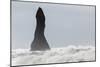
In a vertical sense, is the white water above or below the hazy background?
below

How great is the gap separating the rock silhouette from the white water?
0.06 meters

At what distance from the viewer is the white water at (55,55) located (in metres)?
2.57

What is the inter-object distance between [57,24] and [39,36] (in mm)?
283

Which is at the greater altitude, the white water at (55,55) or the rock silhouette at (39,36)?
the rock silhouette at (39,36)

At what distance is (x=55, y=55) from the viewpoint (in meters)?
2.74

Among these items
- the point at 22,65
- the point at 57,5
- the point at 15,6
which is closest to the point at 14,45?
the point at 22,65

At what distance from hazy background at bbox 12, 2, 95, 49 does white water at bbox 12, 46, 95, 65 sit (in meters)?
0.07

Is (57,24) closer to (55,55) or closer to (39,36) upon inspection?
(39,36)

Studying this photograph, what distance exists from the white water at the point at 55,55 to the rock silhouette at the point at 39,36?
0.06 meters

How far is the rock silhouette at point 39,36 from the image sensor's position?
265 centimetres

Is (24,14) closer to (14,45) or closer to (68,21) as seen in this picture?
(14,45)

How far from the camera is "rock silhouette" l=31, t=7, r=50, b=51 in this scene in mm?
2646

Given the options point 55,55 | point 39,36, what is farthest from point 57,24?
point 55,55
